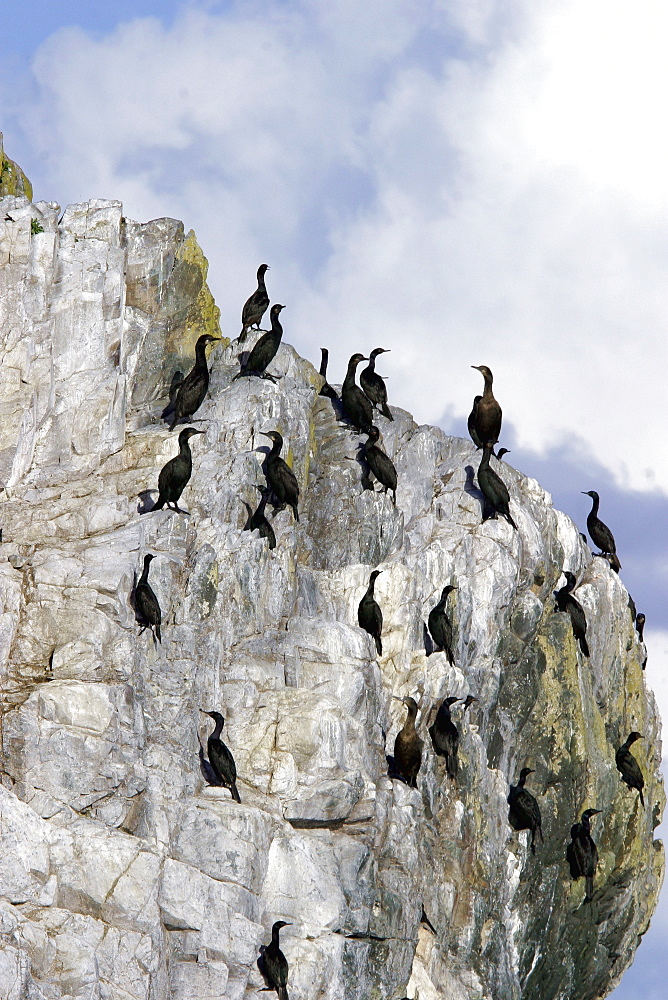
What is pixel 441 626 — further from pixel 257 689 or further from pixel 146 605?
pixel 146 605

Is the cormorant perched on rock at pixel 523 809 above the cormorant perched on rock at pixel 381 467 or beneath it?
beneath

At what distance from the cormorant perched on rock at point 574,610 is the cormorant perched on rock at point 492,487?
2570 mm

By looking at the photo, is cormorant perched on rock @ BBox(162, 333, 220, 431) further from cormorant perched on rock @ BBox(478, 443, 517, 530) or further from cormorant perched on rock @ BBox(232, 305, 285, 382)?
cormorant perched on rock @ BBox(478, 443, 517, 530)

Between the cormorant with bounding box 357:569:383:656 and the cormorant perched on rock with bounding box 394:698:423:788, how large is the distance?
5.05ft

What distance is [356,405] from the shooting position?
97.6 feet

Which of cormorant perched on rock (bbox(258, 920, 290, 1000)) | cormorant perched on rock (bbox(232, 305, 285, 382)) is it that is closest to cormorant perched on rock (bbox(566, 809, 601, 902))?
cormorant perched on rock (bbox(258, 920, 290, 1000))

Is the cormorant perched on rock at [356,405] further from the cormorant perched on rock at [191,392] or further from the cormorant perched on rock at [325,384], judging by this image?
the cormorant perched on rock at [191,392]

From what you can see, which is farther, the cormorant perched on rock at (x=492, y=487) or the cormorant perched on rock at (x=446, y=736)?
the cormorant perched on rock at (x=492, y=487)

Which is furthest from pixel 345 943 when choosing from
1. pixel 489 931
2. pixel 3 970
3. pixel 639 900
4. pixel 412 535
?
pixel 639 900

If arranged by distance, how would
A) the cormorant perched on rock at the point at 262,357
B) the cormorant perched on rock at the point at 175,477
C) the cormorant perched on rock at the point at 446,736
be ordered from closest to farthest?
the cormorant perched on rock at the point at 175,477 < the cormorant perched on rock at the point at 446,736 < the cormorant perched on rock at the point at 262,357

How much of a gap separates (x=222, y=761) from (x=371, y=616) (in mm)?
4880

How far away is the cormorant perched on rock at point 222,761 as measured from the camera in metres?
22.5

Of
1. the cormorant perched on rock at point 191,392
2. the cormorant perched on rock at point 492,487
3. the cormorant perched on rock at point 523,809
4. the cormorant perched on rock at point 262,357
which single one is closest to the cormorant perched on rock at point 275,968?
the cormorant perched on rock at point 523,809

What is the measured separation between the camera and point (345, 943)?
23.4 metres
